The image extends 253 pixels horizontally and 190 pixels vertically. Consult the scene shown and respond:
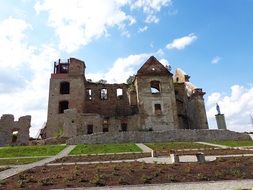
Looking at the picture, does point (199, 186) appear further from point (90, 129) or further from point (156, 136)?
point (90, 129)

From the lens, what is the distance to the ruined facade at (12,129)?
126 ft

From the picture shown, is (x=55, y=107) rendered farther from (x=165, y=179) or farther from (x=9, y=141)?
(x=165, y=179)

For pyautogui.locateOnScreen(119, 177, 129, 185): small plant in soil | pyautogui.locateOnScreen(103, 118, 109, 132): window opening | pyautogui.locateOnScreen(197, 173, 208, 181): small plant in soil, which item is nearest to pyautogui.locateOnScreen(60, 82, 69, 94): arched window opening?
pyautogui.locateOnScreen(103, 118, 109, 132): window opening

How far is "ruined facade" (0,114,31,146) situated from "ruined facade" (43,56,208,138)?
3142 mm

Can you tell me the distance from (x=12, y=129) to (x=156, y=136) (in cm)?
2071

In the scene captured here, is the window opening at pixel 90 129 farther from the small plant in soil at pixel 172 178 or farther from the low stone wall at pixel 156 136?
the small plant in soil at pixel 172 178

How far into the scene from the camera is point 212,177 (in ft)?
30.7

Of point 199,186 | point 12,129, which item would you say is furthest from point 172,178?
point 12,129

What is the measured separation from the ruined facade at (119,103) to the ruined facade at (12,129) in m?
3.14

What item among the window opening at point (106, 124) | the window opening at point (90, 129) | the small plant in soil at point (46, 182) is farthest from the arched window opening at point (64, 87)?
the small plant in soil at point (46, 182)

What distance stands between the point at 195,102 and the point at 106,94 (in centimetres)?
1551

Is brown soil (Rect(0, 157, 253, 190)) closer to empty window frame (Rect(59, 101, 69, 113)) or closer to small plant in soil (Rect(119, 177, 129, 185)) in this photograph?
small plant in soil (Rect(119, 177, 129, 185))

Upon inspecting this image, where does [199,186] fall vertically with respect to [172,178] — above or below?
below

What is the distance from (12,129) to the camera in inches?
1531
